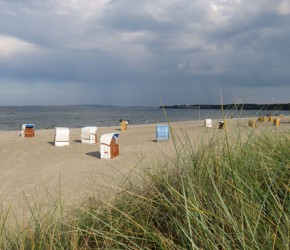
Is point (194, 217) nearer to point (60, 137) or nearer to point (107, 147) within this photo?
point (107, 147)

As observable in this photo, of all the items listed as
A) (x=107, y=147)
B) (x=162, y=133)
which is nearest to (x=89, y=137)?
(x=162, y=133)

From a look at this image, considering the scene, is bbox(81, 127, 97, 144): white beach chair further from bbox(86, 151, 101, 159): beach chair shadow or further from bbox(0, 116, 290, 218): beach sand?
bbox(86, 151, 101, 159): beach chair shadow

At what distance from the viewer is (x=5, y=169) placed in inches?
388

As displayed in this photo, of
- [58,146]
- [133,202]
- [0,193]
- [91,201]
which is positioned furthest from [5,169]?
[133,202]

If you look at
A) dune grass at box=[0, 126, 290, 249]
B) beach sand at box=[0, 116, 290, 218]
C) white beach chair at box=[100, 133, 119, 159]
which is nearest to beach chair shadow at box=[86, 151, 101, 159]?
beach sand at box=[0, 116, 290, 218]

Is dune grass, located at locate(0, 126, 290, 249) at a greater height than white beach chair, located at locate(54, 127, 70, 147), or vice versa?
dune grass, located at locate(0, 126, 290, 249)

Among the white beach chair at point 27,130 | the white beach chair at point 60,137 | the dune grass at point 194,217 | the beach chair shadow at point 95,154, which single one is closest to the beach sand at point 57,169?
the beach chair shadow at point 95,154

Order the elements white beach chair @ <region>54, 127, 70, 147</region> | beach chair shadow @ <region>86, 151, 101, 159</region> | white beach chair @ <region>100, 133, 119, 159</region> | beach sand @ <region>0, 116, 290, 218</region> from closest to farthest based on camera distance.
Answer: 1. beach sand @ <region>0, 116, 290, 218</region>
2. white beach chair @ <region>100, 133, 119, 159</region>
3. beach chair shadow @ <region>86, 151, 101, 159</region>
4. white beach chair @ <region>54, 127, 70, 147</region>

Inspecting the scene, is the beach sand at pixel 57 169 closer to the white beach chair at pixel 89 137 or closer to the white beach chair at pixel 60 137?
the white beach chair at pixel 60 137

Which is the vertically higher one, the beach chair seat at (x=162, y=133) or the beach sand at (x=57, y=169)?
the beach chair seat at (x=162, y=133)

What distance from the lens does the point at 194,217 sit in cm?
162

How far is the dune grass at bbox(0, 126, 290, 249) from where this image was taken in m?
1.65

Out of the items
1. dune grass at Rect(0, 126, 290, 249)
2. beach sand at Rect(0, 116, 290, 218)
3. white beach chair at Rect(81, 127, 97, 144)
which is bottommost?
beach sand at Rect(0, 116, 290, 218)

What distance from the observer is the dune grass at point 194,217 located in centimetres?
165
